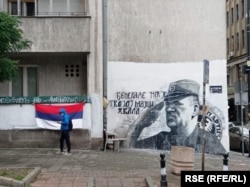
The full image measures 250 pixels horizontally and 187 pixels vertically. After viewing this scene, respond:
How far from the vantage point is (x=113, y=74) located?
65.1 feet

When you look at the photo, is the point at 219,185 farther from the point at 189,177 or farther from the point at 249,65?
the point at 249,65

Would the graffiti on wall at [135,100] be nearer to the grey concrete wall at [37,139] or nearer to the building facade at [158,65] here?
the building facade at [158,65]

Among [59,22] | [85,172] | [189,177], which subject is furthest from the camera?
[59,22]

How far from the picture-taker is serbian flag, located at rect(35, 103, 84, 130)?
1905cm

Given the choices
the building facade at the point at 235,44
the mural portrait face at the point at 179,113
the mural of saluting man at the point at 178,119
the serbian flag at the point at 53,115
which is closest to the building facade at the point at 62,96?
the serbian flag at the point at 53,115

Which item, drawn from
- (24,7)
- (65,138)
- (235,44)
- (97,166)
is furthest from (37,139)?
(235,44)

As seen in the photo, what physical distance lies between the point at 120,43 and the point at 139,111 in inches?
115

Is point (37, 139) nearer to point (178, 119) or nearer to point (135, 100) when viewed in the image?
point (135, 100)

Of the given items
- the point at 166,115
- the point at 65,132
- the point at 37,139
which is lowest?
the point at 37,139

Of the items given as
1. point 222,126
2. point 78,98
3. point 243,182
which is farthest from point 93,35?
point 243,182

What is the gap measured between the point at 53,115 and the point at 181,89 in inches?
210

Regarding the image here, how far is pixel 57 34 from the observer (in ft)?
62.6

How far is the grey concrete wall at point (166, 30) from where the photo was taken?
19953mm

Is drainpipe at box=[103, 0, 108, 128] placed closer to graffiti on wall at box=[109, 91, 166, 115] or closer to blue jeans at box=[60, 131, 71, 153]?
graffiti on wall at box=[109, 91, 166, 115]
